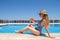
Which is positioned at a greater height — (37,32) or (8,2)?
(8,2)

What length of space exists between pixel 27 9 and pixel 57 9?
3.49 m

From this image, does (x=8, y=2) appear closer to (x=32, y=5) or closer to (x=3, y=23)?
(x=32, y=5)

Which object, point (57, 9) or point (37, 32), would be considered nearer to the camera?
point (37, 32)

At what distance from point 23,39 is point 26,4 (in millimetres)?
15283

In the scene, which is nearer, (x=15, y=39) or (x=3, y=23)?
(x=15, y=39)

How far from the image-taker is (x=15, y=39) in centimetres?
374

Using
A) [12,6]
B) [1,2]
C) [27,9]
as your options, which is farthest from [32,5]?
[1,2]

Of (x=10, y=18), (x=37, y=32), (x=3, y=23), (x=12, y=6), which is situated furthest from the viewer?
(x=12, y=6)

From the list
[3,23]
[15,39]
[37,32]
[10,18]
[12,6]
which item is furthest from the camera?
[12,6]

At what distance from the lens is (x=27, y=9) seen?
18.5 meters

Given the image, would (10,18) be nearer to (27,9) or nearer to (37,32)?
(27,9)

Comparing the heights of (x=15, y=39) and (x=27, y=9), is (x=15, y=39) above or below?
below

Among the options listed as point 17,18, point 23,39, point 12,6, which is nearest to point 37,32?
point 23,39

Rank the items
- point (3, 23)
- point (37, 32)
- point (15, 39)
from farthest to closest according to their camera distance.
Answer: point (3, 23) → point (37, 32) → point (15, 39)
